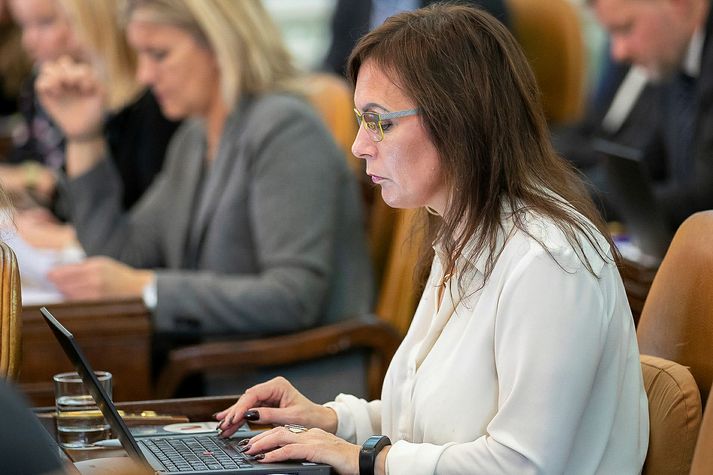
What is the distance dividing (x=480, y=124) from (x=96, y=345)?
1376mm

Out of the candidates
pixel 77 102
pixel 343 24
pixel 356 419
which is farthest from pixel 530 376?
pixel 343 24

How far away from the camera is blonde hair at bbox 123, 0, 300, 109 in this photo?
3162 millimetres

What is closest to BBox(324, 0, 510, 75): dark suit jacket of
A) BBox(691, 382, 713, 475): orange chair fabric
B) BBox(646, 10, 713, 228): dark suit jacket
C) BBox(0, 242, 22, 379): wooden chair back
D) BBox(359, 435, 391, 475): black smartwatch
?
BBox(646, 10, 713, 228): dark suit jacket

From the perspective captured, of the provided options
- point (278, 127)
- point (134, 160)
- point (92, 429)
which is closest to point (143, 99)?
point (134, 160)

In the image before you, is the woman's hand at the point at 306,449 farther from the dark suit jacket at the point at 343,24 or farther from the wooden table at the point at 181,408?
the dark suit jacket at the point at 343,24

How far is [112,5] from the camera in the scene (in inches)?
153

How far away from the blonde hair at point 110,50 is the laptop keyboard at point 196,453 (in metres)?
2.30

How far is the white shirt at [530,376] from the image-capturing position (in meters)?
1.47

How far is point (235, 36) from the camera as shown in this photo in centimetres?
318

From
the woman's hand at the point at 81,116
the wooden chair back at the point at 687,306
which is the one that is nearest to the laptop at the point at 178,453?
the wooden chair back at the point at 687,306

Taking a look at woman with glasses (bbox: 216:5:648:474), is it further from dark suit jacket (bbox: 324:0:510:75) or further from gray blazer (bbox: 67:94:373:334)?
dark suit jacket (bbox: 324:0:510:75)

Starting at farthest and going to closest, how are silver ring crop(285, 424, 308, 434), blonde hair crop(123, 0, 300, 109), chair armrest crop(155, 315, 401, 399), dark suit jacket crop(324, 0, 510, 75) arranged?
dark suit jacket crop(324, 0, 510, 75)
blonde hair crop(123, 0, 300, 109)
chair armrest crop(155, 315, 401, 399)
silver ring crop(285, 424, 308, 434)

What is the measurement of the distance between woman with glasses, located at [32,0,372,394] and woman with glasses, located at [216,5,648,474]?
131 centimetres

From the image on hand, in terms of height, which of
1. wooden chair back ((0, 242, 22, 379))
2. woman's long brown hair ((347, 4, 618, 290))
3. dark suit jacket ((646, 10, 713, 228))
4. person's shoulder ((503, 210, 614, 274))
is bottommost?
dark suit jacket ((646, 10, 713, 228))
